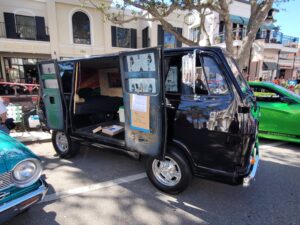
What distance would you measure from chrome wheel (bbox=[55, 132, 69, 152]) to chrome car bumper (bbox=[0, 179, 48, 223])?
230cm

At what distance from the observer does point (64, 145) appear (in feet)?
14.6

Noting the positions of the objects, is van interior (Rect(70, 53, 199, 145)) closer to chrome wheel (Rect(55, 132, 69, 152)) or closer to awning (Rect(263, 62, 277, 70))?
chrome wheel (Rect(55, 132, 69, 152))

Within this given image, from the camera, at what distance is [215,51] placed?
2527mm

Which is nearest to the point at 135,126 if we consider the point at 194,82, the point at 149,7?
the point at 194,82

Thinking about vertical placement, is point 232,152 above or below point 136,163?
above

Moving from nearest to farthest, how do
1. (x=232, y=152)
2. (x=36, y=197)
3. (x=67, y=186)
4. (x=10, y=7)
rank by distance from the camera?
1. (x=36, y=197)
2. (x=232, y=152)
3. (x=67, y=186)
4. (x=10, y=7)

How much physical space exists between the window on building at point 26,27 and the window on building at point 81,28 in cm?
279

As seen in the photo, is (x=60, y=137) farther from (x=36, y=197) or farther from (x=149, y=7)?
A: (x=149, y=7)

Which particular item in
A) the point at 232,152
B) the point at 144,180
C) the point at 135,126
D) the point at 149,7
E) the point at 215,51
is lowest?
the point at 144,180

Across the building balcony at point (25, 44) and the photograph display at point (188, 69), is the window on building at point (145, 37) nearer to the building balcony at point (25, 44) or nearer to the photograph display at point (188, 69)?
the building balcony at point (25, 44)

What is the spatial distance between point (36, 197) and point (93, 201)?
99 centimetres

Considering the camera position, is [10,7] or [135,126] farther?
A: [10,7]

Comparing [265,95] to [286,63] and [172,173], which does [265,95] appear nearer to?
[172,173]

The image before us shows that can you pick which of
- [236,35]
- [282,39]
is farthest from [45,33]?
[282,39]
